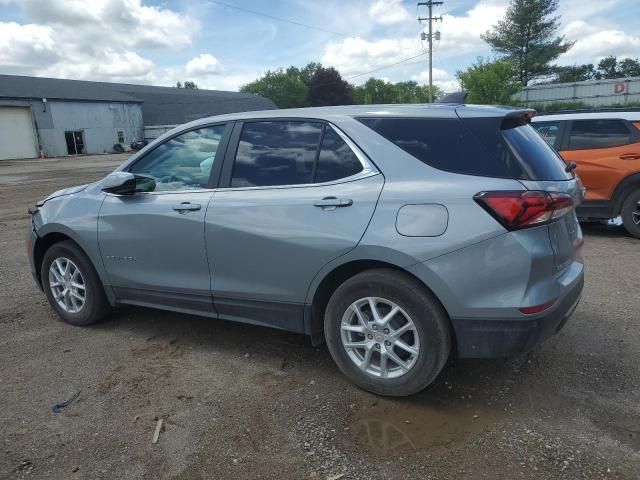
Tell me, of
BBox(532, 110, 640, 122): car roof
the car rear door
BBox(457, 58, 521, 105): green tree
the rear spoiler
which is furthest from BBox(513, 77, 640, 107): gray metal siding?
the rear spoiler

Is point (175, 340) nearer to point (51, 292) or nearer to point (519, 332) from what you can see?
point (51, 292)

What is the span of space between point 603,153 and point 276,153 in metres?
5.97

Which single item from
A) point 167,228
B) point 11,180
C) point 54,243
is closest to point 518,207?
point 167,228

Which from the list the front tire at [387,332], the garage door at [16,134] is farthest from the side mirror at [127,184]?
the garage door at [16,134]

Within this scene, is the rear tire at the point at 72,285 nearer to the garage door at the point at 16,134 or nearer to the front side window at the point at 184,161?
the front side window at the point at 184,161

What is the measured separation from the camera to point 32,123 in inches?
1677

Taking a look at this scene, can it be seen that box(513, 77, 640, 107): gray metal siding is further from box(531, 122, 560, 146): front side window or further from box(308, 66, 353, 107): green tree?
box(531, 122, 560, 146): front side window

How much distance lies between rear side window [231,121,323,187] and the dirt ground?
4.39 ft

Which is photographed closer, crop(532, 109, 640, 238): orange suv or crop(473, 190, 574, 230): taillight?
crop(473, 190, 574, 230): taillight

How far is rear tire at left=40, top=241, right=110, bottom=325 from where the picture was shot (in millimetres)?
4477

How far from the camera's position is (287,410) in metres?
3.20

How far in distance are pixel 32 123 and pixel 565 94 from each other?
155 ft

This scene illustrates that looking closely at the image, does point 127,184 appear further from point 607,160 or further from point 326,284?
point 607,160

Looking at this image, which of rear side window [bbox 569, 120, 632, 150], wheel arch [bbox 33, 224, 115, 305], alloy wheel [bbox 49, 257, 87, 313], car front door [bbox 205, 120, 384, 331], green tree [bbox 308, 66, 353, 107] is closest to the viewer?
car front door [bbox 205, 120, 384, 331]
